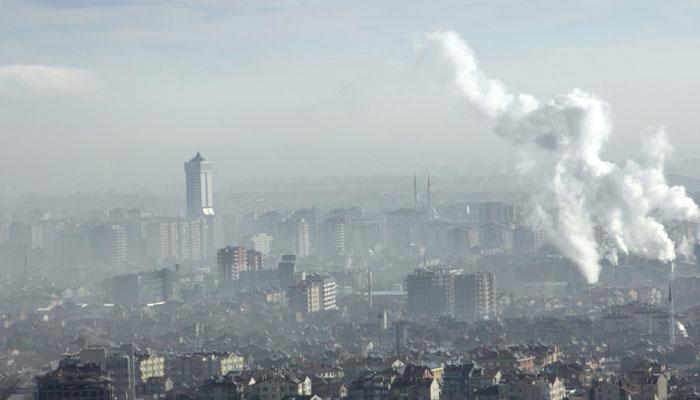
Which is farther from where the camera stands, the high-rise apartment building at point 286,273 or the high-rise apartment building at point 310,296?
the high-rise apartment building at point 286,273

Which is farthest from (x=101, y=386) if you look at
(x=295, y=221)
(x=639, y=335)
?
(x=295, y=221)

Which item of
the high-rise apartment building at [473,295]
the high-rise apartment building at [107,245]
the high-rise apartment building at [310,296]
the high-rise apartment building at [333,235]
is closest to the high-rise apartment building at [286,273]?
the high-rise apartment building at [310,296]

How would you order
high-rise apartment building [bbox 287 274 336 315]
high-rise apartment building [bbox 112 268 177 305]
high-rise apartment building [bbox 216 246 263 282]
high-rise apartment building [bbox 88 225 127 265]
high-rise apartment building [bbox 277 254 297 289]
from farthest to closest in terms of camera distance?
high-rise apartment building [bbox 88 225 127 265], high-rise apartment building [bbox 216 246 263 282], high-rise apartment building [bbox 277 254 297 289], high-rise apartment building [bbox 112 268 177 305], high-rise apartment building [bbox 287 274 336 315]

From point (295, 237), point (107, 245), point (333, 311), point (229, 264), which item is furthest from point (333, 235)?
point (333, 311)

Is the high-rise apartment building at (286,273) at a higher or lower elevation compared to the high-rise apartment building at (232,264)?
lower

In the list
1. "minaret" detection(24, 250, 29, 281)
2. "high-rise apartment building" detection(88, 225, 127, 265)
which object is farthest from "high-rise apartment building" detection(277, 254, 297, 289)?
"high-rise apartment building" detection(88, 225, 127, 265)

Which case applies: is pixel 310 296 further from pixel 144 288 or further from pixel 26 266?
pixel 26 266

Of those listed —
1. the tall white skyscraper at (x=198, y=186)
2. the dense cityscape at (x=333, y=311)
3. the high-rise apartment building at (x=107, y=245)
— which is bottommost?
the dense cityscape at (x=333, y=311)

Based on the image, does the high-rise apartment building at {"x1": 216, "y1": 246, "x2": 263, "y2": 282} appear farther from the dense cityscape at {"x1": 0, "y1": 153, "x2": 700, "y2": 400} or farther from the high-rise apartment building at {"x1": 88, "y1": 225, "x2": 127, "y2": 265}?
the high-rise apartment building at {"x1": 88, "y1": 225, "x2": 127, "y2": 265}

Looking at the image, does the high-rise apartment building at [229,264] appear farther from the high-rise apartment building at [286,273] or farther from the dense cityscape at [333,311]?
the high-rise apartment building at [286,273]
